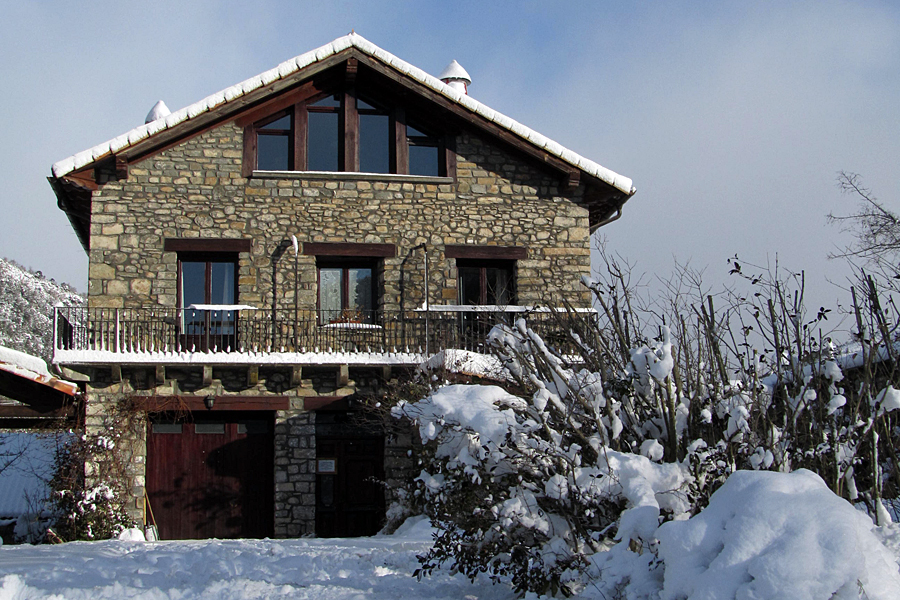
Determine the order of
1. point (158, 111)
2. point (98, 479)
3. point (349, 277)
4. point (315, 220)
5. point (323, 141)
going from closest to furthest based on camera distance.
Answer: point (98, 479) < point (315, 220) < point (349, 277) < point (323, 141) < point (158, 111)

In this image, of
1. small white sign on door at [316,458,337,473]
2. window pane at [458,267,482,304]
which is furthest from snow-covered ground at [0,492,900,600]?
window pane at [458,267,482,304]

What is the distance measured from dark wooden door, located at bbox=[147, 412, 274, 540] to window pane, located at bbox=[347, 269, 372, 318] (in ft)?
7.53

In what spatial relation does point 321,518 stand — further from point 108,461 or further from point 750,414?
point 750,414

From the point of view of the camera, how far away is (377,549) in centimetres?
837

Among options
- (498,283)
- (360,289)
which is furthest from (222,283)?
(498,283)

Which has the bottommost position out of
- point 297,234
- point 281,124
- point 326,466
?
point 326,466

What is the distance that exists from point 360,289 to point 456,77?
17.3 ft

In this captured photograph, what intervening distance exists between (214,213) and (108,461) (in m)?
3.89

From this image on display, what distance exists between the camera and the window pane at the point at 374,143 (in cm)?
1345

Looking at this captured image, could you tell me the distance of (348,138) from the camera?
522 inches

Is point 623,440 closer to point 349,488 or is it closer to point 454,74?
point 349,488

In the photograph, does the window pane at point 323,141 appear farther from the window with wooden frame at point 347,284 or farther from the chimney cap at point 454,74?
the chimney cap at point 454,74

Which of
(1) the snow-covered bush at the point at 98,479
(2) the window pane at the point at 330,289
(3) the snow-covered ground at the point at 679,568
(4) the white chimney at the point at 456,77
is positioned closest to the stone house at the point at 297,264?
(2) the window pane at the point at 330,289

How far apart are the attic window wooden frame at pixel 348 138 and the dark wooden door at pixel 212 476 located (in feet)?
13.2
